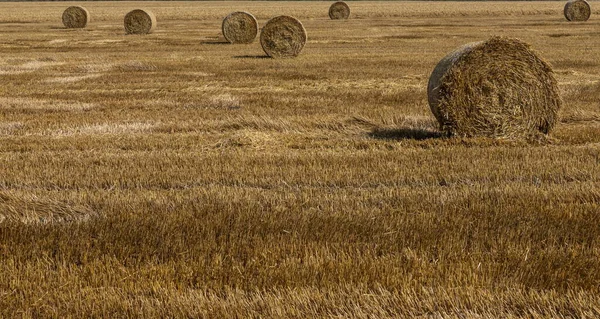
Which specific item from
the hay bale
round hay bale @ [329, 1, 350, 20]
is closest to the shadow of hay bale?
the hay bale

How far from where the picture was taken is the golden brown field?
182 inches

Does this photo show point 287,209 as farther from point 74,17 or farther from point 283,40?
point 74,17

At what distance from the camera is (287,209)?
6.52m

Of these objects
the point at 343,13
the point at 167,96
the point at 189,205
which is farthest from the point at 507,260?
the point at 343,13

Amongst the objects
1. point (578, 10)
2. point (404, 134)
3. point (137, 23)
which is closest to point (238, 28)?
point (137, 23)

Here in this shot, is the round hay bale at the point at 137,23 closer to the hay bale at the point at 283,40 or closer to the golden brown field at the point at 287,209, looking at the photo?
the hay bale at the point at 283,40

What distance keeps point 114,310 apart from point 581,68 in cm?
1792

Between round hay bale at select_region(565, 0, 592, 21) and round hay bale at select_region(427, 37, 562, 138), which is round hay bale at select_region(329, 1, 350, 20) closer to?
round hay bale at select_region(565, 0, 592, 21)

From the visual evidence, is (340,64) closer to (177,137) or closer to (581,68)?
(581,68)

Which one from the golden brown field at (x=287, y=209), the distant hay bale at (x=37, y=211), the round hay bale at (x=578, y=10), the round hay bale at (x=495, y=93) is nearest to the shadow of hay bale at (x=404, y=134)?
the golden brown field at (x=287, y=209)

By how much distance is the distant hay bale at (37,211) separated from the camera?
6105 mm

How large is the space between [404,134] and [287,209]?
181 inches

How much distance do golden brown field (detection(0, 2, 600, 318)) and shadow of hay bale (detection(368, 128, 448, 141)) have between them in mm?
47

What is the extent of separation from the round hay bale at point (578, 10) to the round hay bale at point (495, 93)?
38.5 meters
